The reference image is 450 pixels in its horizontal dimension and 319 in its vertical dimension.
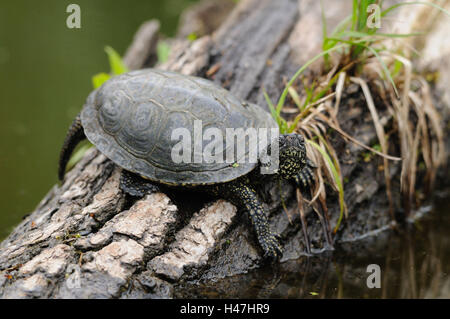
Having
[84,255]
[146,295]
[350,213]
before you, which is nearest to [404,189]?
[350,213]

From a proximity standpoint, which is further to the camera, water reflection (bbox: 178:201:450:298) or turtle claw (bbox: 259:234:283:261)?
turtle claw (bbox: 259:234:283:261)

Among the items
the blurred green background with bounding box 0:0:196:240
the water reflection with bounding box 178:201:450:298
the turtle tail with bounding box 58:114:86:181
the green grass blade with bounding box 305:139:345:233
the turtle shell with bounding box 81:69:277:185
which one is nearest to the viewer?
the water reflection with bounding box 178:201:450:298

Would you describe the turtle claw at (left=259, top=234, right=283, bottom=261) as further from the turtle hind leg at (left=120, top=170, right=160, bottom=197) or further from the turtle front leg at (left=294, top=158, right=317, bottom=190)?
the turtle hind leg at (left=120, top=170, right=160, bottom=197)

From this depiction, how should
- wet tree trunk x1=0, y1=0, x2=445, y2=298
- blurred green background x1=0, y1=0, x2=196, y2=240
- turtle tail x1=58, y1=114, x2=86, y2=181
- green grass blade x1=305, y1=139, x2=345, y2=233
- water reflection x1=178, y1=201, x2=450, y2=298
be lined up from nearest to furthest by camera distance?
wet tree trunk x1=0, y1=0, x2=445, y2=298 → water reflection x1=178, y1=201, x2=450, y2=298 → green grass blade x1=305, y1=139, x2=345, y2=233 → turtle tail x1=58, y1=114, x2=86, y2=181 → blurred green background x1=0, y1=0, x2=196, y2=240

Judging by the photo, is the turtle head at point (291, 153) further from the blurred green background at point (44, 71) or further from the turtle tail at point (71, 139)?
the blurred green background at point (44, 71)

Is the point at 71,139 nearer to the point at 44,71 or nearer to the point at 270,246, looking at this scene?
the point at 270,246

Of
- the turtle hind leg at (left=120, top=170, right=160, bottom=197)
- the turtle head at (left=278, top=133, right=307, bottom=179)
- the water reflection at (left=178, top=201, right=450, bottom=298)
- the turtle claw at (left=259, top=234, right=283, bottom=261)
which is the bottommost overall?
the water reflection at (left=178, top=201, right=450, bottom=298)

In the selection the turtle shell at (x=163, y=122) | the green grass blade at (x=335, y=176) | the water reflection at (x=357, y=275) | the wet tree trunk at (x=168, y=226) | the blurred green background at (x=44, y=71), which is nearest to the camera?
the wet tree trunk at (x=168, y=226)

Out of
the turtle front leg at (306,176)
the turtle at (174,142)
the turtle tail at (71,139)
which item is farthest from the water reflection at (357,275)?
the turtle tail at (71,139)

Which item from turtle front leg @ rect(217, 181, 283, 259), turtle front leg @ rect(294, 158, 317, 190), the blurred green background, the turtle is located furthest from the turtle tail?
turtle front leg @ rect(294, 158, 317, 190)
